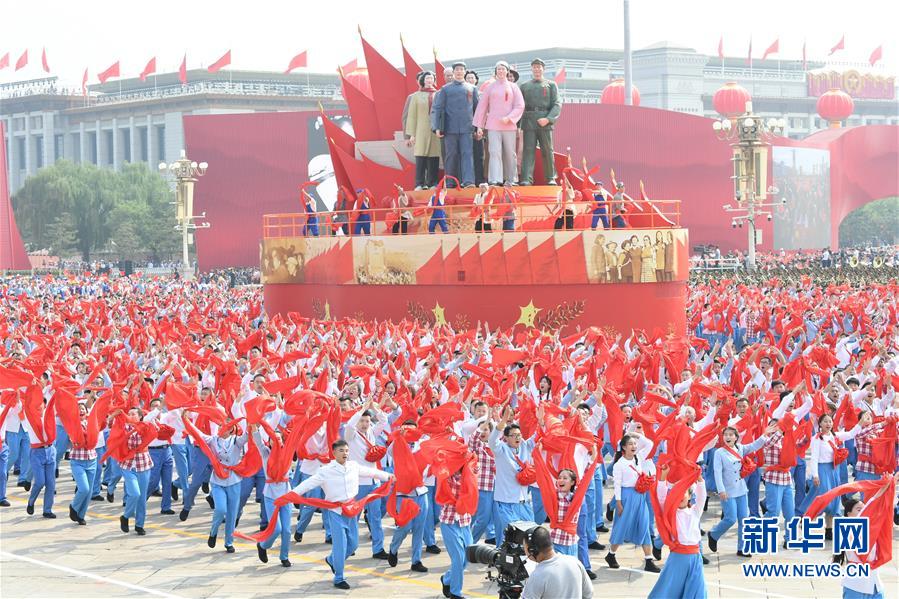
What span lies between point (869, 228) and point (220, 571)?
4181 inches

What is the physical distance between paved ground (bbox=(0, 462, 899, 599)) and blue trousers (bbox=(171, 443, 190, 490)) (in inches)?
39.5

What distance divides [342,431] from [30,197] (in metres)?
94.4

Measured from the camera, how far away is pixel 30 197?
10469 cm

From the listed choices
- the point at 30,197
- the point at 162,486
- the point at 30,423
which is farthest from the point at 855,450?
the point at 30,197

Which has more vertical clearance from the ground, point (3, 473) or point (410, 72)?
point (410, 72)

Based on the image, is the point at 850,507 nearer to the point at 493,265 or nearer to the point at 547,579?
the point at 547,579

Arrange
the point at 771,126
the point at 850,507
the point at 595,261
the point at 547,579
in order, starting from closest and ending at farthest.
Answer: the point at 547,579
the point at 850,507
the point at 595,261
the point at 771,126

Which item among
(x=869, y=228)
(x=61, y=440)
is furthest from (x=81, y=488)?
(x=869, y=228)

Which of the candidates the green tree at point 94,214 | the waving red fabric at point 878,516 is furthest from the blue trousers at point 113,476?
the green tree at point 94,214

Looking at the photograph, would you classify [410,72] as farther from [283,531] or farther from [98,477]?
[283,531]

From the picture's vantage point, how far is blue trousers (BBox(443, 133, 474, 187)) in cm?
3325

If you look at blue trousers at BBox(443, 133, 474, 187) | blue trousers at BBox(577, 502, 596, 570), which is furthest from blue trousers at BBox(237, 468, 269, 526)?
blue trousers at BBox(443, 133, 474, 187)

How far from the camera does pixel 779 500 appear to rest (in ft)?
50.8

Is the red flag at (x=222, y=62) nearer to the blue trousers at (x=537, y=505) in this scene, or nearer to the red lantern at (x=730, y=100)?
the red lantern at (x=730, y=100)
